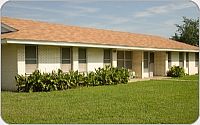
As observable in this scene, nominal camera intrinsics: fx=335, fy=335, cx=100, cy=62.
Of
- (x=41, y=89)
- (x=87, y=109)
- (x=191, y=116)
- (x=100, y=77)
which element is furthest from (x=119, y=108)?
(x=100, y=77)

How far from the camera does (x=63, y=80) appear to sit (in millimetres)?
16125

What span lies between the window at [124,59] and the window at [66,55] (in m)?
5.66

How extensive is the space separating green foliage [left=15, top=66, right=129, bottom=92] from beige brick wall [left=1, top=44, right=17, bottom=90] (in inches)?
26.5

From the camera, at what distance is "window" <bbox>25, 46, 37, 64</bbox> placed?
1626 cm

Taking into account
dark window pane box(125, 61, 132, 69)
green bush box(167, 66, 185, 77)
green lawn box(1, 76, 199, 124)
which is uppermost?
dark window pane box(125, 61, 132, 69)

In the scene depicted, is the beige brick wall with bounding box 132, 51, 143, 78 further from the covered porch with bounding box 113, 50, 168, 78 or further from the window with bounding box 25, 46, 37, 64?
the window with bounding box 25, 46, 37, 64

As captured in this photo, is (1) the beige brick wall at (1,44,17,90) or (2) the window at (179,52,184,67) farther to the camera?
(2) the window at (179,52,184,67)

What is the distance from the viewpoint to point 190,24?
51812 mm

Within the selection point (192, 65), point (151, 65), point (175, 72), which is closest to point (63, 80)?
point (151, 65)

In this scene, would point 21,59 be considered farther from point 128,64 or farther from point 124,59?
point 128,64

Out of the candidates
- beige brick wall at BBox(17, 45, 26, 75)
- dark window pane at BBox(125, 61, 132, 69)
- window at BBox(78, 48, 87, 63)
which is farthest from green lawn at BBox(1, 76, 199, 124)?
dark window pane at BBox(125, 61, 132, 69)

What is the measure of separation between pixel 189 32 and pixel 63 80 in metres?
37.6

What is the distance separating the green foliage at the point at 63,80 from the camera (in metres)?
15.3

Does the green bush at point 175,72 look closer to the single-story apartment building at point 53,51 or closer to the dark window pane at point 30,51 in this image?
the single-story apartment building at point 53,51
